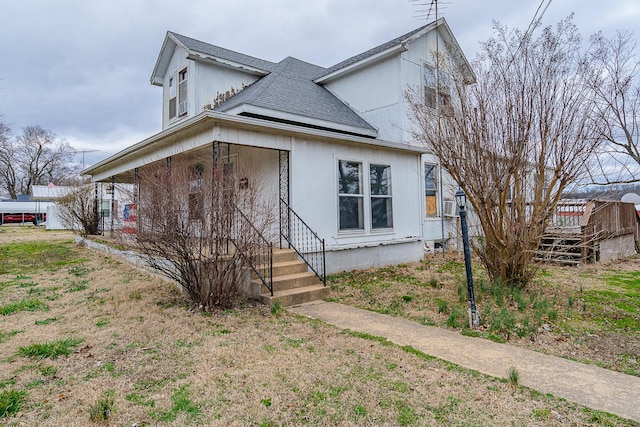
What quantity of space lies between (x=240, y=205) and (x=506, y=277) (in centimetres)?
486

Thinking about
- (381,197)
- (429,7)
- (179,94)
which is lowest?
→ (381,197)

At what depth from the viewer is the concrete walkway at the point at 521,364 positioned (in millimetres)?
2893

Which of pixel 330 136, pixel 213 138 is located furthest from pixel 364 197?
pixel 213 138

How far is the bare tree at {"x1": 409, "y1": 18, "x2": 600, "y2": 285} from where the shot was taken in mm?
5750

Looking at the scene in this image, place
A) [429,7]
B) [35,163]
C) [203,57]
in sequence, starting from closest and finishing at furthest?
[429,7] < [203,57] < [35,163]

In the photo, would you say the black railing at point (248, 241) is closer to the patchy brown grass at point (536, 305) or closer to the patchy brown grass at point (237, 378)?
the patchy brown grass at point (237, 378)

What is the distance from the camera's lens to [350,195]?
343 inches

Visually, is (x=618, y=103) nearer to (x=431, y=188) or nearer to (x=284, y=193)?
(x=284, y=193)

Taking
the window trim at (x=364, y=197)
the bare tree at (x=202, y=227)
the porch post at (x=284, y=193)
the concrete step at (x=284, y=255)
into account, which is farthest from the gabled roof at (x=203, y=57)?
the concrete step at (x=284, y=255)

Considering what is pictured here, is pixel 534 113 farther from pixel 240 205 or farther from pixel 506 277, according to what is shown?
pixel 240 205

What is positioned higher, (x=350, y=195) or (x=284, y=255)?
(x=350, y=195)

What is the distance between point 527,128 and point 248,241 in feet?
15.9

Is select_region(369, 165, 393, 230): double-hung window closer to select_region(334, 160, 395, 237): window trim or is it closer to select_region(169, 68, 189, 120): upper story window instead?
select_region(334, 160, 395, 237): window trim

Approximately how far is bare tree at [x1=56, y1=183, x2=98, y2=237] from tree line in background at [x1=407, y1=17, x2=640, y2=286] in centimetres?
1464
